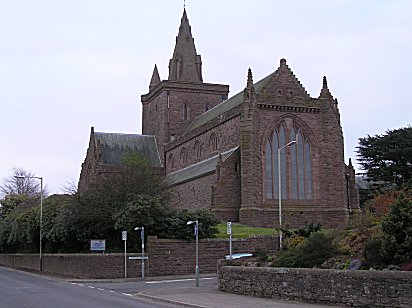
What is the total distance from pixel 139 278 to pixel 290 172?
23.3m

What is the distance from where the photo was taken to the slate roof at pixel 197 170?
56.7 meters

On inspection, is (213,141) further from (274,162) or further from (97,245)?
(97,245)

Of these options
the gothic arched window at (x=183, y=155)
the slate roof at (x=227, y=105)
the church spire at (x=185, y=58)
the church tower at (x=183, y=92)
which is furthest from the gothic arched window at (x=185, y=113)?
the gothic arched window at (x=183, y=155)

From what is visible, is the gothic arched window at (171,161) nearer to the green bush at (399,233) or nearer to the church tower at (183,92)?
the church tower at (183,92)

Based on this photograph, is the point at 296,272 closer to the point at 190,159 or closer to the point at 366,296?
the point at 366,296

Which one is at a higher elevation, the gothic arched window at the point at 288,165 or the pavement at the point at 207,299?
the gothic arched window at the point at 288,165

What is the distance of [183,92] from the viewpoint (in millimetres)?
77812

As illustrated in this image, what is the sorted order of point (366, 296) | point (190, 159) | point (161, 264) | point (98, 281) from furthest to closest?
1. point (190, 159)
2. point (161, 264)
3. point (98, 281)
4. point (366, 296)

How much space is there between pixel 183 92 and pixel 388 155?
27.1 meters

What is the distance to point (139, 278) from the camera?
3469 cm

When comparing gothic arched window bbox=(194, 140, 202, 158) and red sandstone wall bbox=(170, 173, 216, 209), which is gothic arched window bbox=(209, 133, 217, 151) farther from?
red sandstone wall bbox=(170, 173, 216, 209)

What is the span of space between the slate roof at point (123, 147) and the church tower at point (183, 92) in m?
1.39

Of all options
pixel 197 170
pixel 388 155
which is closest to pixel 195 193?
pixel 197 170

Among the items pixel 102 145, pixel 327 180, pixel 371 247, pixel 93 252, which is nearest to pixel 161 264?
pixel 93 252
